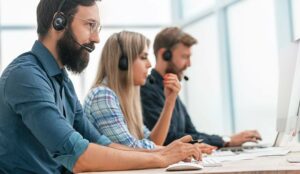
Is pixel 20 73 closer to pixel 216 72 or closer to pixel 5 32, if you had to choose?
pixel 216 72

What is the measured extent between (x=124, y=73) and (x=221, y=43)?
214cm

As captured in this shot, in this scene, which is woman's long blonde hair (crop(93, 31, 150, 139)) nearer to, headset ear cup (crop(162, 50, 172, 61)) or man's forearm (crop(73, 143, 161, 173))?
headset ear cup (crop(162, 50, 172, 61))

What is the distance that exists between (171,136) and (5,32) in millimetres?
2895

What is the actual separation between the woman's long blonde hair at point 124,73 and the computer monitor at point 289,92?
66cm

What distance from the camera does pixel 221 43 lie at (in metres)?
4.40

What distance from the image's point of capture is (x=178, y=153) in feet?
5.12

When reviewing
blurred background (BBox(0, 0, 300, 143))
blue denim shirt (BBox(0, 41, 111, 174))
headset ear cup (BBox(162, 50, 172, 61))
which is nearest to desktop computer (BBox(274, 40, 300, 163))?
blue denim shirt (BBox(0, 41, 111, 174))

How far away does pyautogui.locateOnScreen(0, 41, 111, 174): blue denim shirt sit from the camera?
4.80ft

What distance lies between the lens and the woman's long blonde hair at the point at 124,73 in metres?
2.35

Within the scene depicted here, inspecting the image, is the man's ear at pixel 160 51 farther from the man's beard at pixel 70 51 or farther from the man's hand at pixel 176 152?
the man's hand at pixel 176 152

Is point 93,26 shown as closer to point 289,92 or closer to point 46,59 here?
point 46,59

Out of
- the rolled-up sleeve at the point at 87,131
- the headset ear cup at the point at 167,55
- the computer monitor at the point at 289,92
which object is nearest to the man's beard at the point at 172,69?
the headset ear cup at the point at 167,55

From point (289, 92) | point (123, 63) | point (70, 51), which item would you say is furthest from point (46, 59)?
point (289, 92)

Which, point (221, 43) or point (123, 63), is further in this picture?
point (221, 43)
